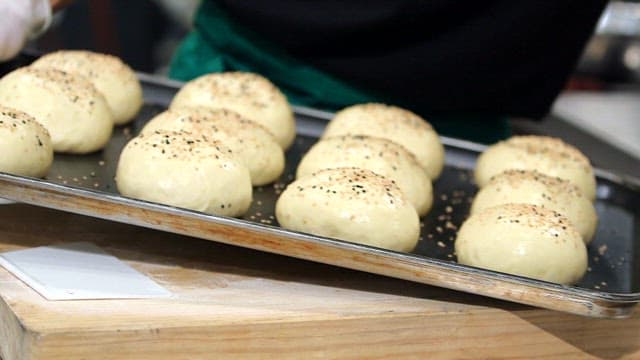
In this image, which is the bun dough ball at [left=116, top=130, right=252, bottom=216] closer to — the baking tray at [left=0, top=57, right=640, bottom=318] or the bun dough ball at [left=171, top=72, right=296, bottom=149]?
the baking tray at [left=0, top=57, right=640, bottom=318]

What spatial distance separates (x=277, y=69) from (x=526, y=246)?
0.90 meters

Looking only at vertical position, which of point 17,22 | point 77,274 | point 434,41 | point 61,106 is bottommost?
point 77,274

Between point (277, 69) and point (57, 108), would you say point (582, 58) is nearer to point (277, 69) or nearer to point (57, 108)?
point (277, 69)

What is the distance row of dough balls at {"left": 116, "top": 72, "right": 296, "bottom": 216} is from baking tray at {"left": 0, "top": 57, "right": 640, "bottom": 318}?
59 millimetres

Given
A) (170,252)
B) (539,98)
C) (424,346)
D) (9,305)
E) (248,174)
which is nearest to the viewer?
(9,305)

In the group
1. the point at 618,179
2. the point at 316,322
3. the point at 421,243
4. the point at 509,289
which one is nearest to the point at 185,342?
the point at 316,322

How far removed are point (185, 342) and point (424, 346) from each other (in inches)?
12.7

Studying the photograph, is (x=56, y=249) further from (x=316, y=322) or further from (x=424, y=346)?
(x=424, y=346)

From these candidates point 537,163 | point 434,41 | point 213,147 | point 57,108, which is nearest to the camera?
point 213,147

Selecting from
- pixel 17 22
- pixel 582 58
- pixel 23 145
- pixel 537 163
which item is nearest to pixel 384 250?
pixel 23 145

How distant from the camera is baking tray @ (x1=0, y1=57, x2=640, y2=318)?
1.30 meters

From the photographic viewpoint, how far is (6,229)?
1.45m

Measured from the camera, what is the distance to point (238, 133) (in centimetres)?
179

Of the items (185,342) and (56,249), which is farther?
(56,249)
